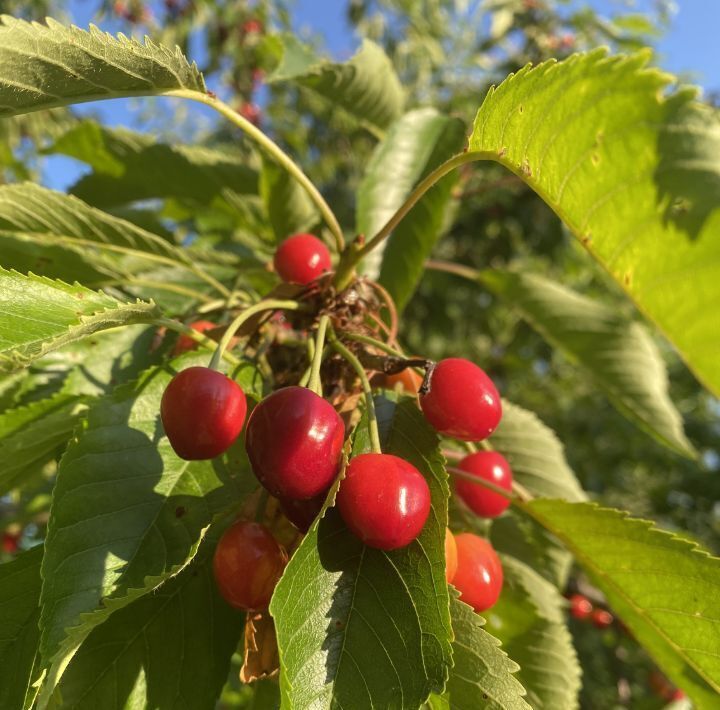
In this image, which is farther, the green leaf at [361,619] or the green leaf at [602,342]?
the green leaf at [602,342]

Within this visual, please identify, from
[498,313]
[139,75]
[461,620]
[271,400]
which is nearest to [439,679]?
[461,620]

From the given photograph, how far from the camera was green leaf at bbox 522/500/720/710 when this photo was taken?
985mm

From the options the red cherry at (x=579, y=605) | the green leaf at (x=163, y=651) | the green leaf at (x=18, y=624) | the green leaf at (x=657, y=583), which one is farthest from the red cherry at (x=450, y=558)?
the red cherry at (x=579, y=605)

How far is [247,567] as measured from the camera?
0.90 metres

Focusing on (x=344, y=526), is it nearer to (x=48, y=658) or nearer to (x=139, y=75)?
(x=48, y=658)

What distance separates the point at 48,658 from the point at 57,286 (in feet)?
1.58

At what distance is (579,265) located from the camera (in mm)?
5652

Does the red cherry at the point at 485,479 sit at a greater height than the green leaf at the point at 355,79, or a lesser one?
lesser

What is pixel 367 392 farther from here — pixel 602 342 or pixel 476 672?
pixel 602 342

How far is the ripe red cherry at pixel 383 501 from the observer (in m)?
0.82

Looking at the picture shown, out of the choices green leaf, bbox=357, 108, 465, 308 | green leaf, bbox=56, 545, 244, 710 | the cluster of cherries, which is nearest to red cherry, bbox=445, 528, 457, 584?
the cluster of cherries

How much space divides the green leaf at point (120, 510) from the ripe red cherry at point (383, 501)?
21 centimetres

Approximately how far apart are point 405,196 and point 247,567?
112 cm

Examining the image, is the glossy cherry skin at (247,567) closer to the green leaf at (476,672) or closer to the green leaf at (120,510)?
the green leaf at (120,510)
